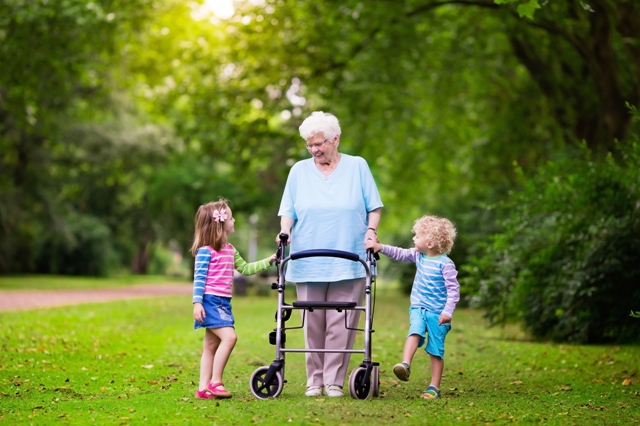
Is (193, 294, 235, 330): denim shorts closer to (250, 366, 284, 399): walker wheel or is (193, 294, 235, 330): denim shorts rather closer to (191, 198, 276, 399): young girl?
(191, 198, 276, 399): young girl

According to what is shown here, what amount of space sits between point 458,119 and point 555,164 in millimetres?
16452

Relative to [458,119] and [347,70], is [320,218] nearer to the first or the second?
[347,70]

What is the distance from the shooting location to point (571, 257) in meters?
11.5

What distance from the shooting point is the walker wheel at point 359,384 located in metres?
6.32

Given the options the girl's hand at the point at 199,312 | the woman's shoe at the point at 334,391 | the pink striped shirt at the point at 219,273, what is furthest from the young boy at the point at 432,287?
the girl's hand at the point at 199,312

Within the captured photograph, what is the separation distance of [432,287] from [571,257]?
5.44 meters

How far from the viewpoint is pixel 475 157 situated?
25031mm

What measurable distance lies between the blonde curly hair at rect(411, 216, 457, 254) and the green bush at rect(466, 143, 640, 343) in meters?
3.55

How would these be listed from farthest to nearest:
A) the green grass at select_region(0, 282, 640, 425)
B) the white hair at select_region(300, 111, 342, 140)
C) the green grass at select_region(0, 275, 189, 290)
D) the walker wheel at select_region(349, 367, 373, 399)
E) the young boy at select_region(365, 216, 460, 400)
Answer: the green grass at select_region(0, 275, 189, 290) → the young boy at select_region(365, 216, 460, 400) → the white hair at select_region(300, 111, 342, 140) → the walker wheel at select_region(349, 367, 373, 399) → the green grass at select_region(0, 282, 640, 425)

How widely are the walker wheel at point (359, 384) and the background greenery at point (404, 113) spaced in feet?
12.2

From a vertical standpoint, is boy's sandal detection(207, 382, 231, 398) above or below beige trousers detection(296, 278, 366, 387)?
below

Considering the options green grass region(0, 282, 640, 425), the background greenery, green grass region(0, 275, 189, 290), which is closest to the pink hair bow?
green grass region(0, 282, 640, 425)

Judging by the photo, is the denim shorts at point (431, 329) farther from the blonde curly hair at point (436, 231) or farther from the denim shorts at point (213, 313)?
the denim shorts at point (213, 313)

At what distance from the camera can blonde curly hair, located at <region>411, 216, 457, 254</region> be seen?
259 inches
